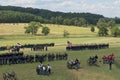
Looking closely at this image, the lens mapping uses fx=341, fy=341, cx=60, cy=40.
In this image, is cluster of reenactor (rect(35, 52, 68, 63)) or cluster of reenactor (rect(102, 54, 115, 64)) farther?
cluster of reenactor (rect(102, 54, 115, 64))

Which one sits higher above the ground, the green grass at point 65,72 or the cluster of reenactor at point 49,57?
the cluster of reenactor at point 49,57

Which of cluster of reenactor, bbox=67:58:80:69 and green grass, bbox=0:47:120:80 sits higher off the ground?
cluster of reenactor, bbox=67:58:80:69

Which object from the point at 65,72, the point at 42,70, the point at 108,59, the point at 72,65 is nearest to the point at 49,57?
the point at 72,65

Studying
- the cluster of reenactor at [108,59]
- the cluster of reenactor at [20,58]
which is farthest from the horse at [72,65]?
the cluster of reenactor at [108,59]

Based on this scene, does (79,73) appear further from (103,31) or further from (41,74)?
(103,31)

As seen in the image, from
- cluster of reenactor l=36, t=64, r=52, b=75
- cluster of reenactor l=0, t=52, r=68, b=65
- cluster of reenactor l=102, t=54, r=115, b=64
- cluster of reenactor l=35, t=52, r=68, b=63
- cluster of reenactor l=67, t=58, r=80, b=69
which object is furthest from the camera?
cluster of reenactor l=102, t=54, r=115, b=64

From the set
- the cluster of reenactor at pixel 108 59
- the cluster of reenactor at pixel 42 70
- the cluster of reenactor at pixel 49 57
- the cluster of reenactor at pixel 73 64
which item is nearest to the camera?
the cluster of reenactor at pixel 42 70

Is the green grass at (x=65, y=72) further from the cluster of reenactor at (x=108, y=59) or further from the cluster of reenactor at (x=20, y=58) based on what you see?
the cluster of reenactor at (x=20, y=58)

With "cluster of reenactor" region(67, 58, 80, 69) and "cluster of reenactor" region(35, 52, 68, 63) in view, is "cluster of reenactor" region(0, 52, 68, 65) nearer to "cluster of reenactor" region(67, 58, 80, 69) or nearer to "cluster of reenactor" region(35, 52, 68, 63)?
"cluster of reenactor" region(35, 52, 68, 63)

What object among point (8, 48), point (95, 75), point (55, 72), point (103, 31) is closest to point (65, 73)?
point (55, 72)

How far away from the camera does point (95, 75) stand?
163ft

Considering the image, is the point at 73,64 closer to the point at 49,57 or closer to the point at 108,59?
the point at 49,57

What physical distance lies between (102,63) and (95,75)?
22.2 ft

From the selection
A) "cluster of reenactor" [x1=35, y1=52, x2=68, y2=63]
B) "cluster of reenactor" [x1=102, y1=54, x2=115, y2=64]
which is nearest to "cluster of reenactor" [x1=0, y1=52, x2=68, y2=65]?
"cluster of reenactor" [x1=35, y1=52, x2=68, y2=63]
